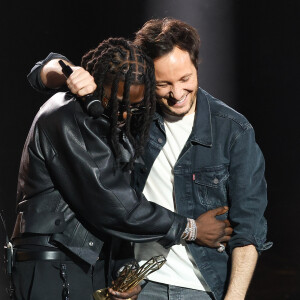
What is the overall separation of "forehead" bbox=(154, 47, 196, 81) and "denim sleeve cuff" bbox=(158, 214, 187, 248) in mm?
456

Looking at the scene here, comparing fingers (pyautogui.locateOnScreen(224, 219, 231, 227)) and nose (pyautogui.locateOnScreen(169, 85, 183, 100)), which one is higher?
nose (pyautogui.locateOnScreen(169, 85, 183, 100))

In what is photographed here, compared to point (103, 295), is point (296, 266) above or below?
below

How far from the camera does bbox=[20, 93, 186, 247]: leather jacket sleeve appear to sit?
229cm

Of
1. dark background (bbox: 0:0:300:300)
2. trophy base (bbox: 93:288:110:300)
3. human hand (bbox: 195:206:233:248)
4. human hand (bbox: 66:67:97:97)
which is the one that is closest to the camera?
human hand (bbox: 66:67:97:97)

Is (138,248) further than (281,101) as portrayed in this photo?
No

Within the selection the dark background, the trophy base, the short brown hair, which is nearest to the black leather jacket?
the trophy base

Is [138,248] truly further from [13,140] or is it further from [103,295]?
[13,140]

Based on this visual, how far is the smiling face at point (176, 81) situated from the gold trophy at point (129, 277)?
1.65 ft

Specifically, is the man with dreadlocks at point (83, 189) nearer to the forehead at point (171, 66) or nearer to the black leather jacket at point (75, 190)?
the black leather jacket at point (75, 190)

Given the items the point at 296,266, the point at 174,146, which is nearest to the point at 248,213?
the point at 174,146

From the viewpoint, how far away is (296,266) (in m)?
3.96

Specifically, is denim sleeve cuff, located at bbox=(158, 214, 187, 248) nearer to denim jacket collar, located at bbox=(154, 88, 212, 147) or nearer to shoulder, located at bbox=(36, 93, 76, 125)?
denim jacket collar, located at bbox=(154, 88, 212, 147)

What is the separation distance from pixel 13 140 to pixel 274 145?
128 centimetres

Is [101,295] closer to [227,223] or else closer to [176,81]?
[227,223]
